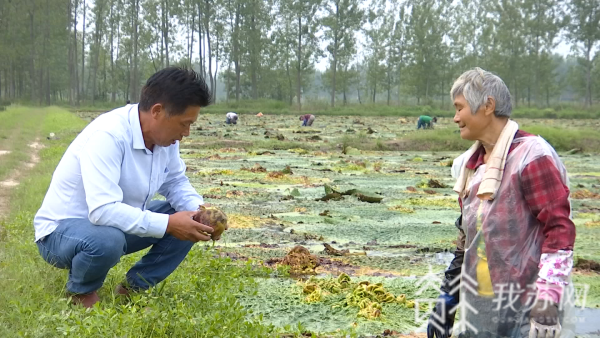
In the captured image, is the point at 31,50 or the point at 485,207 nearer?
the point at 485,207

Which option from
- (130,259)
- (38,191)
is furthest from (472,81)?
(38,191)

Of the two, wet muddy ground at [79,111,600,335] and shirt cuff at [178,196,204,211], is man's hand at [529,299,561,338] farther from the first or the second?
shirt cuff at [178,196,204,211]

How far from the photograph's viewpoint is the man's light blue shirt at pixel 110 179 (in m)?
3.13

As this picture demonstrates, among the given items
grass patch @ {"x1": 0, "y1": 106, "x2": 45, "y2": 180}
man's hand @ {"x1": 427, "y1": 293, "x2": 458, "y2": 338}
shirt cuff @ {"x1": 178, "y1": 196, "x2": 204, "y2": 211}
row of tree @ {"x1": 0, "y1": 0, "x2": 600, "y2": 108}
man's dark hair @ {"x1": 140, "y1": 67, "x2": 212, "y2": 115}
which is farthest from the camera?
row of tree @ {"x1": 0, "y1": 0, "x2": 600, "y2": 108}

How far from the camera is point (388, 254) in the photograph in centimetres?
543

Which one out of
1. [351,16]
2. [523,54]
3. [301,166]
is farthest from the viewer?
[523,54]

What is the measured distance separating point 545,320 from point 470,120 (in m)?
0.84

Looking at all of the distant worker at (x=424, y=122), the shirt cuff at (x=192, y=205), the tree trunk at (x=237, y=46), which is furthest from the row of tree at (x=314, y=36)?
the shirt cuff at (x=192, y=205)

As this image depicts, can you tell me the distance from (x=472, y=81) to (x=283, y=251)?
295 cm

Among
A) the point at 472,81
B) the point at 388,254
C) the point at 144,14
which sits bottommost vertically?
the point at 388,254

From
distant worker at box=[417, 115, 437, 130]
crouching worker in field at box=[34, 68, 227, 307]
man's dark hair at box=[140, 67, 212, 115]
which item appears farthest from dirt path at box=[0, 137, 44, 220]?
distant worker at box=[417, 115, 437, 130]

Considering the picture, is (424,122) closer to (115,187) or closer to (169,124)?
(169,124)

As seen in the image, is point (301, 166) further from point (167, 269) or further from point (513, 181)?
point (513, 181)

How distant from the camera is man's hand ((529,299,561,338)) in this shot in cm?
242
